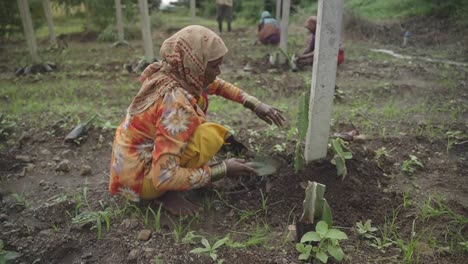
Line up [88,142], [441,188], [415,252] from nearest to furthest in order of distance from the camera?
[415,252] → [441,188] → [88,142]

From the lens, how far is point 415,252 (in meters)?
1.65

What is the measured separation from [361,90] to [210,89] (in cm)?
259

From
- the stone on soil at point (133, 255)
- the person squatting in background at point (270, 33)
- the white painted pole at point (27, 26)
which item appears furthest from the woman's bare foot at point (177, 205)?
the person squatting in background at point (270, 33)

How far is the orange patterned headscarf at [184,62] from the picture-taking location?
1.79 meters

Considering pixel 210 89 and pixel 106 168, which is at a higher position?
pixel 210 89

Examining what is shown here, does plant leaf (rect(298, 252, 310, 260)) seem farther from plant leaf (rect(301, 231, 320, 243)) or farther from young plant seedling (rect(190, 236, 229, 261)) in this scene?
young plant seedling (rect(190, 236, 229, 261))

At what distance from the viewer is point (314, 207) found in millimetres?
1594

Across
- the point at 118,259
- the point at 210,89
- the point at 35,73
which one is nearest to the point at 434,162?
the point at 210,89

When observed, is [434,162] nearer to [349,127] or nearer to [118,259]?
[349,127]

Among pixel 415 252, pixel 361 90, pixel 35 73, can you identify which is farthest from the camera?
pixel 35 73

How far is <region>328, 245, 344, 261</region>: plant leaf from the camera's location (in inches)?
59.8

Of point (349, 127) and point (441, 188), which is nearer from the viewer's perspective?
point (441, 188)

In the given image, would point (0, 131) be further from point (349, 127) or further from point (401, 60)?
point (401, 60)

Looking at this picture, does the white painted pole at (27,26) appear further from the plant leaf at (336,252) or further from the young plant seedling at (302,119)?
the plant leaf at (336,252)
